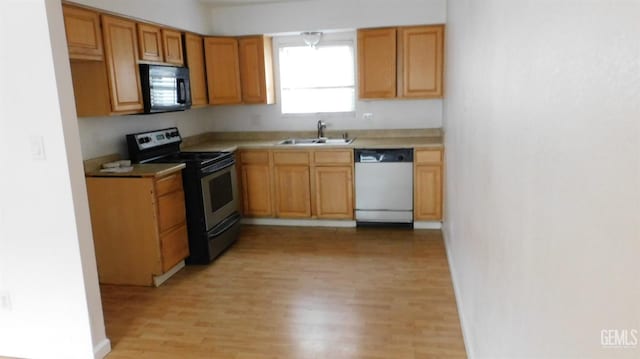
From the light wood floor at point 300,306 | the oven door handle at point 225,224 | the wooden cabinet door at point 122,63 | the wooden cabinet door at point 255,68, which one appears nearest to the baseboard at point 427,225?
the light wood floor at point 300,306

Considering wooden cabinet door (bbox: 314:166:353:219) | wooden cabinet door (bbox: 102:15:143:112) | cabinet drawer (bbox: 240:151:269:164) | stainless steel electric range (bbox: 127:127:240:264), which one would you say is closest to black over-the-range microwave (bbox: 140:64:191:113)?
wooden cabinet door (bbox: 102:15:143:112)

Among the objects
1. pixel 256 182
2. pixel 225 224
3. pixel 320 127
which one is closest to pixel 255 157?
pixel 256 182

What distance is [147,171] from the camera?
3.44 m

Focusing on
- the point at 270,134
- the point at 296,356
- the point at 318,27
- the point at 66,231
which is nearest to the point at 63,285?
the point at 66,231

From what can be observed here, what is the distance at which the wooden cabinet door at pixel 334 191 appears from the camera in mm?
4742

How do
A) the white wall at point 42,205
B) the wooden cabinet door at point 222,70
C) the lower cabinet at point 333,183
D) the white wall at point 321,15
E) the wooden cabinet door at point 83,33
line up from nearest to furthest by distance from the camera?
the white wall at point 42,205 → the wooden cabinet door at point 83,33 → the white wall at point 321,15 → the lower cabinet at point 333,183 → the wooden cabinet door at point 222,70

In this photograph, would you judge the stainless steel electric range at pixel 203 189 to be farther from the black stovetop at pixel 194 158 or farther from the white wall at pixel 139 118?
the white wall at pixel 139 118

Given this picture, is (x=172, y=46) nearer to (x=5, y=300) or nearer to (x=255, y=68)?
(x=255, y=68)

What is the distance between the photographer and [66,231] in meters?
2.41

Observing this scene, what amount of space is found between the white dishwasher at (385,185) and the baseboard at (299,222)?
0.25 metres

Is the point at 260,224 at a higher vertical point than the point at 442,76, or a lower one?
lower

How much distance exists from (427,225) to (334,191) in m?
1.06

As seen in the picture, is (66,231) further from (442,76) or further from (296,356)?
(442,76)

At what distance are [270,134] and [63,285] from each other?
3.28m
